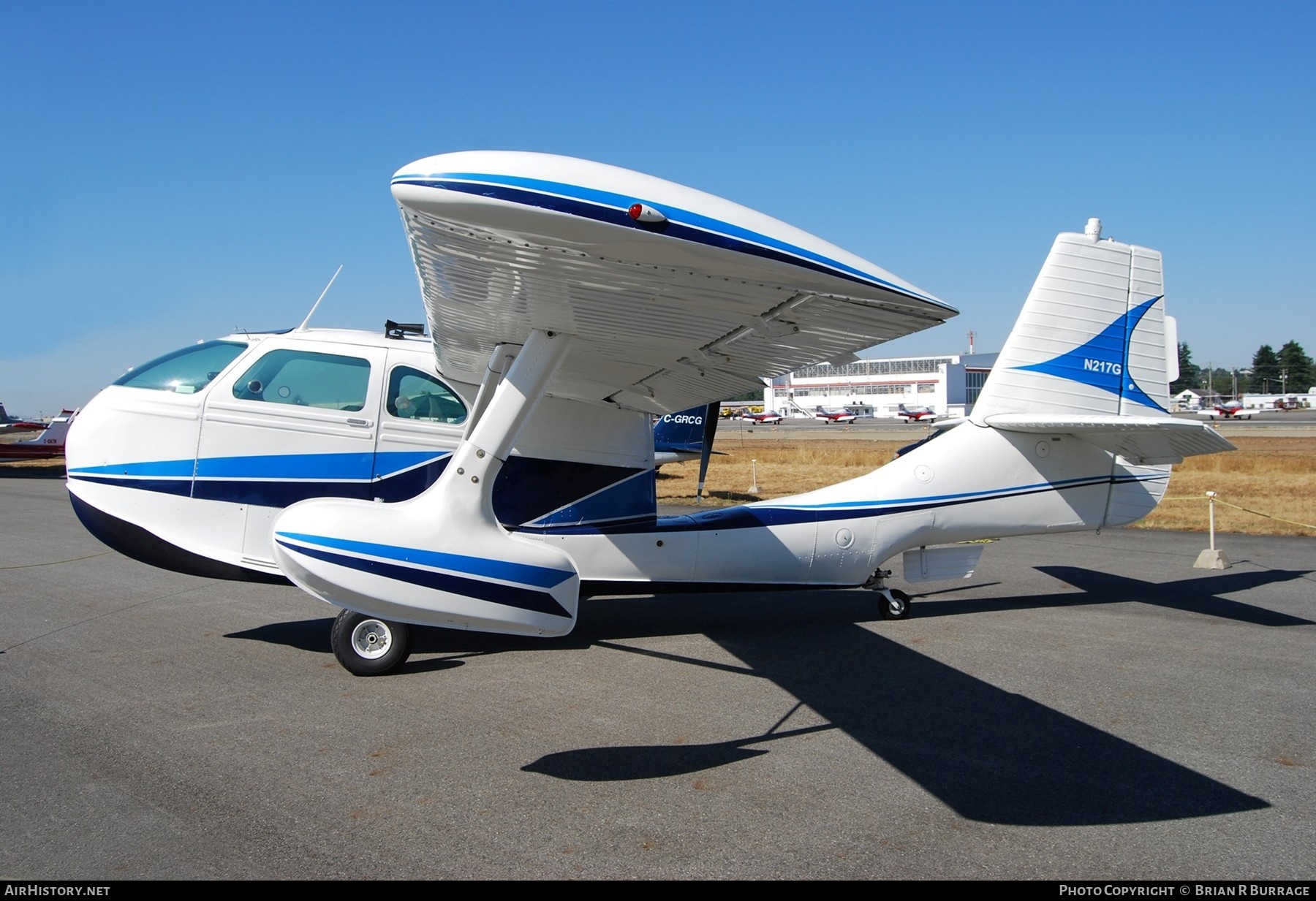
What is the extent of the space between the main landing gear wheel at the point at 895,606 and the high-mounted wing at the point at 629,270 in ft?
11.6

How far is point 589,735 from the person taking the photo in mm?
4918

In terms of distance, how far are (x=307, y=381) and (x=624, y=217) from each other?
13.6ft

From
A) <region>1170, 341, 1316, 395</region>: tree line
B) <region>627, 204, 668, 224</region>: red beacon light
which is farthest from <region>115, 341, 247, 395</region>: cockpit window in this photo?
<region>1170, 341, 1316, 395</region>: tree line

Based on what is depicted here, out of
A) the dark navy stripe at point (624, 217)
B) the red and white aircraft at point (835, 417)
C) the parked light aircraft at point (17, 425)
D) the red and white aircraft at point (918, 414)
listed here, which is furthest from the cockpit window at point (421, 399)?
the red and white aircraft at point (835, 417)

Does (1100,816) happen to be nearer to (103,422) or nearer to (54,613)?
(103,422)

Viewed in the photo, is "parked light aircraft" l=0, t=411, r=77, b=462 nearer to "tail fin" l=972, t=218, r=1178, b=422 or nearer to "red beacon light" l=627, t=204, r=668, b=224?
"tail fin" l=972, t=218, r=1178, b=422

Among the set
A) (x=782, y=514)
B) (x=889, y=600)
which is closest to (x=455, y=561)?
(x=782, y=514)

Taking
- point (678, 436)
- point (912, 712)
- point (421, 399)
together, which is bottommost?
point (912, 712)

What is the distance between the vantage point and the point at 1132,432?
727cm

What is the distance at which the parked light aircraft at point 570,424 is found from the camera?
11.6 feet

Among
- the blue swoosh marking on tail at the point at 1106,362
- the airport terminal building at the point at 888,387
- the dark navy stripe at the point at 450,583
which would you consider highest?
the airport terminal building at the point at 888,387

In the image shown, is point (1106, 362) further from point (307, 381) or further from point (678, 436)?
point (678, 436)

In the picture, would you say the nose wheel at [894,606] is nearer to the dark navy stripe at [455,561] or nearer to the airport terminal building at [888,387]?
the dark navy stripe at [455,561]

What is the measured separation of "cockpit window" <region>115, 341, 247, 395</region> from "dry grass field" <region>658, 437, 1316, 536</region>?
38.4 feet
